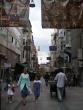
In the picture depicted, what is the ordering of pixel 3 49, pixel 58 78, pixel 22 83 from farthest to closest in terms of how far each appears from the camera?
pixel 3 49 < pixel 58 78 < pixel 22 83

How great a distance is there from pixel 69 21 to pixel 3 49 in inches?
1806

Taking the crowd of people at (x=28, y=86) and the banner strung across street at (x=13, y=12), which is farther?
the banner strung across street at (x=13, y=12)

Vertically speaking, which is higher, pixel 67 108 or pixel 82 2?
Answer: pixel 82 2

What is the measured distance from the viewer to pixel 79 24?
1212 inches

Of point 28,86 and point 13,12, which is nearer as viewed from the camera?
point 28,86

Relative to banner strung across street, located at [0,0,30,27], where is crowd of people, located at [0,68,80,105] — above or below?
below

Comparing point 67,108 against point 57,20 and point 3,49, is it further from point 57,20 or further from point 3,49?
point 3,49

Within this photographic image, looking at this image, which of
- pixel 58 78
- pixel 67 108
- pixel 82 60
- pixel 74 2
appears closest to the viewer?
pixel 67 108

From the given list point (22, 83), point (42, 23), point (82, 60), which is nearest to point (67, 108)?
point (22, 83)

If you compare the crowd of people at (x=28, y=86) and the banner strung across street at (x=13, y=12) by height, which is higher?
the banner strung across street at (x=13, y=12)

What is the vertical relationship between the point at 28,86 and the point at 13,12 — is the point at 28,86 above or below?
below

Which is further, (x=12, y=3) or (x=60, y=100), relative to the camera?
(x=12, y=3)

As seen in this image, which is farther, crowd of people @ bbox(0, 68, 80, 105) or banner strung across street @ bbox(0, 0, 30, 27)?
banner strung across street @ bbox(0, 0, 30, 27)

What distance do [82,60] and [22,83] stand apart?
42.2m
